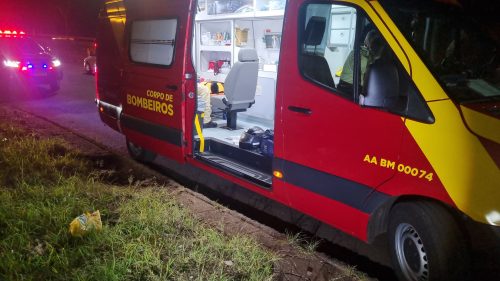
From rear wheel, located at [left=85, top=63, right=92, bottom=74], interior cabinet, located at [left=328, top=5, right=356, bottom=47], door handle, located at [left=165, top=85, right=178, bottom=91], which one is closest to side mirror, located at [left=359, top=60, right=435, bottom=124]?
door handle, located at [left=165, top=85, right=178, bottom=91]

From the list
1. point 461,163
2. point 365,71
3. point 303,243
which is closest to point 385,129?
point 365,71

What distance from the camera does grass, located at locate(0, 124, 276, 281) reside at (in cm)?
303

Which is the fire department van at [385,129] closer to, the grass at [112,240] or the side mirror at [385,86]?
the side mirror at [385,86]

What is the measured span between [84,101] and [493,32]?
1077cm

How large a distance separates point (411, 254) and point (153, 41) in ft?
12.8

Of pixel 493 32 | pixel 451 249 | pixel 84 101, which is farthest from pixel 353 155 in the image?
pixel 84 101

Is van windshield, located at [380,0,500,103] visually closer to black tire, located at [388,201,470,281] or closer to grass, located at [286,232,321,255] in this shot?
black tire, located at [388,201,470,281]

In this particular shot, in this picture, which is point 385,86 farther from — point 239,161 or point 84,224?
point 84,224

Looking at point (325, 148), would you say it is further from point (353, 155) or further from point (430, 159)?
point (430, 159)

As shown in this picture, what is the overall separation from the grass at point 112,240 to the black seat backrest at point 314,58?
1487 millimetres

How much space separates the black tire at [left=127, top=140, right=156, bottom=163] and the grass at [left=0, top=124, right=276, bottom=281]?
1598 millimetres

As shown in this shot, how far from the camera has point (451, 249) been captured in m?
2.82

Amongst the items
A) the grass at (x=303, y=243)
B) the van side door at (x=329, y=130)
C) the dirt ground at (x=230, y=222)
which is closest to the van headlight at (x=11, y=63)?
the dirt ground at (x=230, y=222)

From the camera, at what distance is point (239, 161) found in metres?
5.08
